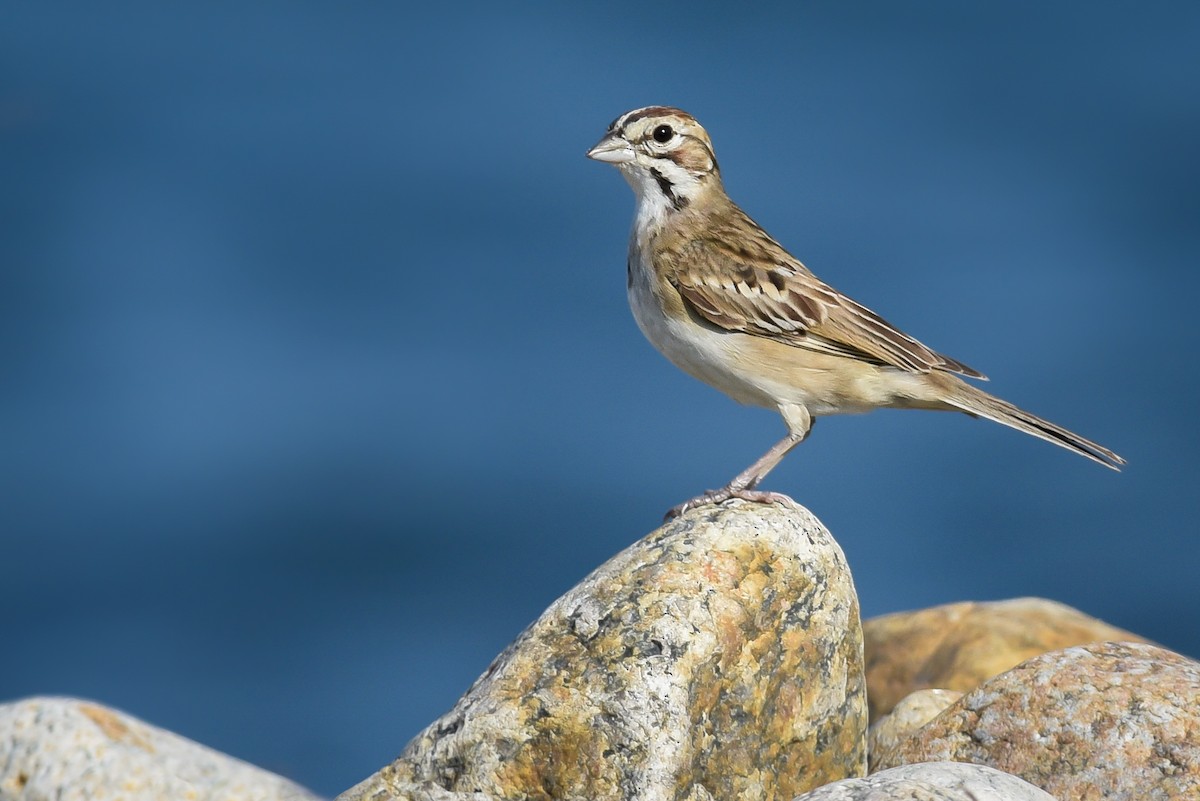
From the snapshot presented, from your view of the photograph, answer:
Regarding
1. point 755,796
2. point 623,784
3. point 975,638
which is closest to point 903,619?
point 975,638

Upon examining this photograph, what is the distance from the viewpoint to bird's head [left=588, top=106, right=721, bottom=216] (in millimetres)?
9250

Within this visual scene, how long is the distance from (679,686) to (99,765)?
348cm

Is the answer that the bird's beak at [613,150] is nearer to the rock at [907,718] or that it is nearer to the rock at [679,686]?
the rock at [679,686]

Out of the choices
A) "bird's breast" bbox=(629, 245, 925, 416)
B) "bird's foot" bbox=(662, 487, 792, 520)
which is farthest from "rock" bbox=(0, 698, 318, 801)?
"bird's breast" bbox=(629, 245, 925, 416)

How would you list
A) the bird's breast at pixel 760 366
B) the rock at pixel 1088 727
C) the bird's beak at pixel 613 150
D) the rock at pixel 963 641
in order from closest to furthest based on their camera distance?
1. the rock at pixel 1088 727
2. the bird's breast at pixel 760 366
3. the bird's beak at pixel 613 150
4. the rock at pixel 963 641

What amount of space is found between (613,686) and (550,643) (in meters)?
0.42

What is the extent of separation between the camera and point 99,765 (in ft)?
27.3

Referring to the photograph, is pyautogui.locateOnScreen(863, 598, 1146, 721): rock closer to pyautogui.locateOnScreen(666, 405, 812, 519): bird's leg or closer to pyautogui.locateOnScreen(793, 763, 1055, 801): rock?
pyautogui.locateOnScreen(666, 405, 812, 519): bird's leg

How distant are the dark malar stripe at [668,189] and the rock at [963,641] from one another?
3.26 m

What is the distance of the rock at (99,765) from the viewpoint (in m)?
8.28

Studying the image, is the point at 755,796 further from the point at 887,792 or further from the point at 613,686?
the point at 887,792

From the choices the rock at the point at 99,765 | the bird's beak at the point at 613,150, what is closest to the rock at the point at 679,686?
the rock at the point at 99,765

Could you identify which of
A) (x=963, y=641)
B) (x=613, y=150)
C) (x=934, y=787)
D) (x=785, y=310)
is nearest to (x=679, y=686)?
(x=934, y=787)

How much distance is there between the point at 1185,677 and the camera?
7188 mm
